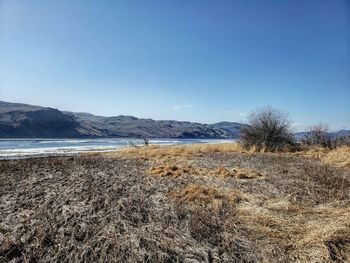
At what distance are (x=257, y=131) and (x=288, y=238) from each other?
20179 mm

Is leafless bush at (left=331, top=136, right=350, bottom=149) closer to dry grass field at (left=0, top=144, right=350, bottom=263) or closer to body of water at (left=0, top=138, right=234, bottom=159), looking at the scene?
dry grass field at (left=0, top=144, right=350, bottom=263)

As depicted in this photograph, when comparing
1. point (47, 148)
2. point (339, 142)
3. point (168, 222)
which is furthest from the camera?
point (47, 148)

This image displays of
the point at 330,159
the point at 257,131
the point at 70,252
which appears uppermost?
the point at 257,131

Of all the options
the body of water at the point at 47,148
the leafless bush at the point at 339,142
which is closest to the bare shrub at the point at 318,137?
the leafless bush at the point at 339,142

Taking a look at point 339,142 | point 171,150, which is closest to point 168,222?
point 171,150

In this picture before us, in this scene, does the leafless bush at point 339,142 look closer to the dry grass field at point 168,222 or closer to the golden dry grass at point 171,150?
the golden dry grass at point 171,150

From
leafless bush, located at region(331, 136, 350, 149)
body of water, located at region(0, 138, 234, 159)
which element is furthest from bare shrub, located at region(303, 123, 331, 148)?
body of water, located at region(0, 138, 234, 159)

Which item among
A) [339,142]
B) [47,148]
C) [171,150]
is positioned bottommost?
[47,148]

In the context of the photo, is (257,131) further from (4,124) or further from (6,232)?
(4,124)

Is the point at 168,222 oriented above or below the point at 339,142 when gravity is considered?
below

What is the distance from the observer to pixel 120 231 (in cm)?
470

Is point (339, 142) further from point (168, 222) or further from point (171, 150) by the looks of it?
point (168, 222)

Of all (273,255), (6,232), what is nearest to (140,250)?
(273,255)

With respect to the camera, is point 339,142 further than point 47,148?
No
